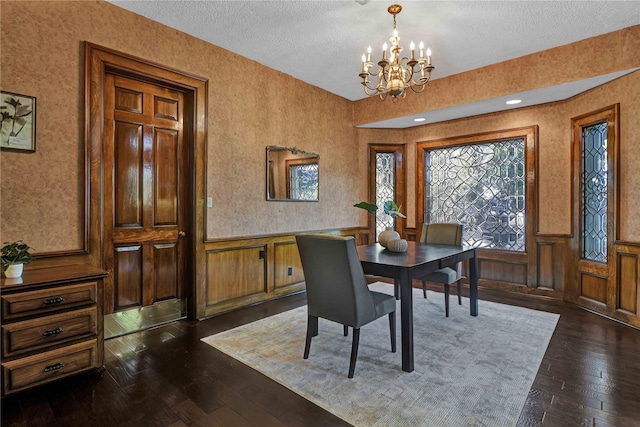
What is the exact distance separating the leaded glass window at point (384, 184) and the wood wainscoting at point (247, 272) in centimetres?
184

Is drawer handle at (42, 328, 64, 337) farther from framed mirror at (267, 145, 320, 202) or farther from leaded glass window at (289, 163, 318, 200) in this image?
leaded glass window at (289, 163, 318, 200)

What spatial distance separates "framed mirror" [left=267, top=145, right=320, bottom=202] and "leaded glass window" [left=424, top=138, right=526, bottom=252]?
2.00 metres

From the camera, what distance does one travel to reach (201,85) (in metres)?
3.47

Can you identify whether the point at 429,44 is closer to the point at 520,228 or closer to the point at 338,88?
the point at 338,88

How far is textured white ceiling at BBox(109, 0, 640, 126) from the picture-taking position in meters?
2.79

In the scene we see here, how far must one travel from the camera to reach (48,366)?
2.07m

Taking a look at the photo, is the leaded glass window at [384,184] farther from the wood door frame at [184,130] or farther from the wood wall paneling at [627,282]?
the wood door frame at [184,130]

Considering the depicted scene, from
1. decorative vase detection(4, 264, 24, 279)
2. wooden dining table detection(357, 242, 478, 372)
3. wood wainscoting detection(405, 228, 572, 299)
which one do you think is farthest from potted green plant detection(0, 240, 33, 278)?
wood wainscoting detection(405, 228, 572, 299)

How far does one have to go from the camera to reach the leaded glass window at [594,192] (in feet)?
12.1

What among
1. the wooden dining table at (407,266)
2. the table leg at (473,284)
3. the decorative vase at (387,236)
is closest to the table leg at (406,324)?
the wooden dining table at (407,266)

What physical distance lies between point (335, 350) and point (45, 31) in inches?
132

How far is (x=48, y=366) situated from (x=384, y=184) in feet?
15.7

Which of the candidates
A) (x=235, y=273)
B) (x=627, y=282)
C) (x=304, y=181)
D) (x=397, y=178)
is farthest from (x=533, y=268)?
(x=235, y=273)

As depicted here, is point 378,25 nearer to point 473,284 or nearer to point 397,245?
point 397,245
